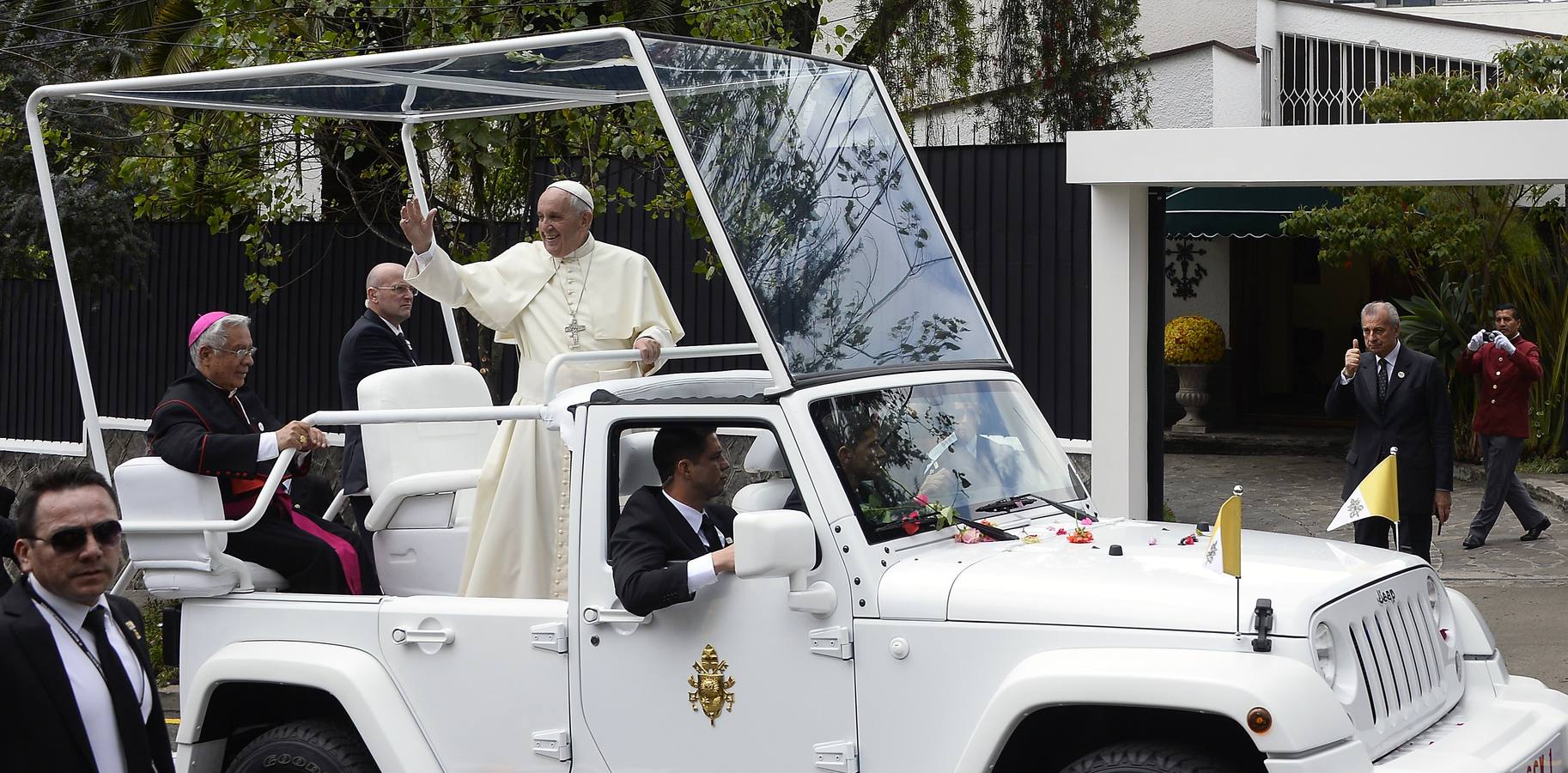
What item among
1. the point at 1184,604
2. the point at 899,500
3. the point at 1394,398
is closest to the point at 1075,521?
the point at 899,500

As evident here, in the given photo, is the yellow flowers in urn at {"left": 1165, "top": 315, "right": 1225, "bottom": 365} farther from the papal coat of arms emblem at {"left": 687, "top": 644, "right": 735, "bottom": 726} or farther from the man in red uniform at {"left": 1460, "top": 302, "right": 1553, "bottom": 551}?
the papal coat of arms emblem at {"left": 687, "top": 644, "right": 735, "bottom": 726}

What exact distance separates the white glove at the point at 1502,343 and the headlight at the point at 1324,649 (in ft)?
28.0

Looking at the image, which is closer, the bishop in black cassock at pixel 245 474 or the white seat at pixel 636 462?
the white seat at pixel 636 462

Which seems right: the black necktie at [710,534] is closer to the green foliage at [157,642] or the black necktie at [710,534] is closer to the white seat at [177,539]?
the white seat at [177,539]

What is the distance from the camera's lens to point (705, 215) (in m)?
4.77

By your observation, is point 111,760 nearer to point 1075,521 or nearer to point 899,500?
point 899,500

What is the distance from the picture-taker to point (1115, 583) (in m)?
4.33

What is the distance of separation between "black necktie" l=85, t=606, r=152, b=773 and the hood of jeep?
1.90 meters

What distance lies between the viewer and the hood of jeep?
4.17 meters

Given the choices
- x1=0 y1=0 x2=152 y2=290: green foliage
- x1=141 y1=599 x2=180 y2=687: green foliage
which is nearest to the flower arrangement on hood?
x1=141 y1=599 x2=180 y2=687: green foliage

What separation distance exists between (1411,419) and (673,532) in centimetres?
492

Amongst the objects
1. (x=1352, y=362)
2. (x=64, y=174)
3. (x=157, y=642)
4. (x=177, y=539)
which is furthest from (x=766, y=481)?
Result: (x=64, y=174)

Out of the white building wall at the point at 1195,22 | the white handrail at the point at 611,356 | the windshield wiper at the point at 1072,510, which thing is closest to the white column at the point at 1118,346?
the white handrail at the point at 611,356

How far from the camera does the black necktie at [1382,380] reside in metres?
8.38
